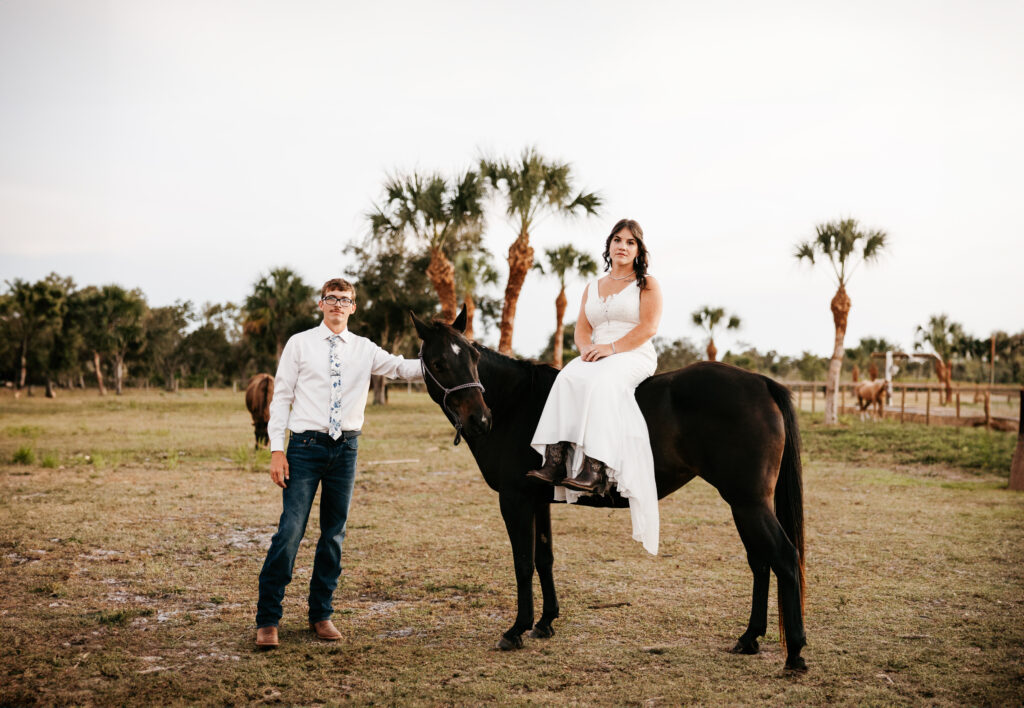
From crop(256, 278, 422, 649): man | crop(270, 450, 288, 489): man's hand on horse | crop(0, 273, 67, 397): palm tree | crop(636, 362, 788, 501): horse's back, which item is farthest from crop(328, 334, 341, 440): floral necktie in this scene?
crop(0, 273, 67, 397): palm tree

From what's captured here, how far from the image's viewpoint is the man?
432cm

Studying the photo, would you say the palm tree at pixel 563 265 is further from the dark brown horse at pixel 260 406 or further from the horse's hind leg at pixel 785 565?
the horse's hind leg at pixel 785 565

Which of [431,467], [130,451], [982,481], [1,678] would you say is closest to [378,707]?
[1,678]

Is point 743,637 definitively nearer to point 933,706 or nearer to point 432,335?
point 933,706

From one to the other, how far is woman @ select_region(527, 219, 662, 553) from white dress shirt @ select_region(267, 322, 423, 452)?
1112 mm

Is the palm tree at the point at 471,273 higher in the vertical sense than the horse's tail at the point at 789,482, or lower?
higher

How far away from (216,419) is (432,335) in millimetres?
23249

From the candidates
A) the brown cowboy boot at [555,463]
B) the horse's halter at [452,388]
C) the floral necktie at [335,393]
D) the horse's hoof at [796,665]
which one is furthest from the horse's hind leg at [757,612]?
the floral necktie at [335,393]

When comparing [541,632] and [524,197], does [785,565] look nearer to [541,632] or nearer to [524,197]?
[541,632]

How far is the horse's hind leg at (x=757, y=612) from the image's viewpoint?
4262 millimetres

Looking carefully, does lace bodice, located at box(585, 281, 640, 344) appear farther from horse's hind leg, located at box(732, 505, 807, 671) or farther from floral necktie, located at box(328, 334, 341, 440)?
floral necktie, located at box(328, 334, 341, 440)

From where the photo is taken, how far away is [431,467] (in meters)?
13.4

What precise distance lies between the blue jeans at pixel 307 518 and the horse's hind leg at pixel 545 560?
1.38 meters

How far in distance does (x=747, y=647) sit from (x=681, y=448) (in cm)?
136
